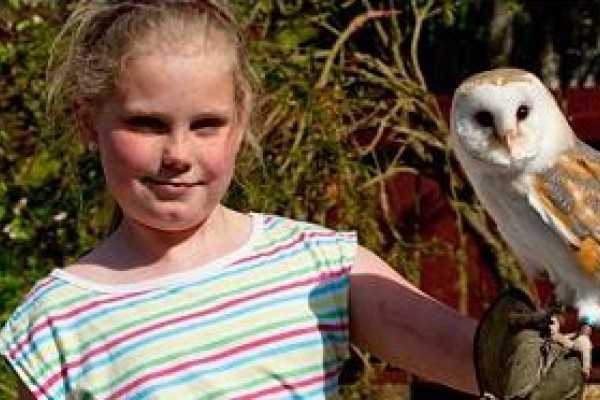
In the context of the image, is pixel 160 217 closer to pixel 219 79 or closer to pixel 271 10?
pixel 219 79

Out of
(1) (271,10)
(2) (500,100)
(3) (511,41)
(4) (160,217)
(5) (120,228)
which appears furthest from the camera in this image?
(3) (511,41)

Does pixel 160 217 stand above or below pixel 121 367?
above

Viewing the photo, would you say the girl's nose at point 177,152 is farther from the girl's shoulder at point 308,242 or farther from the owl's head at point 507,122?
the owl's head at point 507,122

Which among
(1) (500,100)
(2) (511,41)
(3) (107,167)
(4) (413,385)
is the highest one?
(1) (500,100)

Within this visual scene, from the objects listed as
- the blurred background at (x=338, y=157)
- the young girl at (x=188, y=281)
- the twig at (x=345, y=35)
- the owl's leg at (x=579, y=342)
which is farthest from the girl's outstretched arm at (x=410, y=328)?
the twig at (x=345, y=35)

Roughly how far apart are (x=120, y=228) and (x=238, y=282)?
169 millimetres

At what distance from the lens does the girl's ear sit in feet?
5.45

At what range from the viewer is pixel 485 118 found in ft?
4.83

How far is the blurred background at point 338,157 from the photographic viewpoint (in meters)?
2.88

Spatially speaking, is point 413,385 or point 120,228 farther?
point 413,385

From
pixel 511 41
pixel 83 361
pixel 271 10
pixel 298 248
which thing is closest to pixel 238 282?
pixel 298 248

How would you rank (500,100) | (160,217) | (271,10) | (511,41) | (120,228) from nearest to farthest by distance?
(500,100) < (160,217) < (120,228) < (271,10) < (511,41)

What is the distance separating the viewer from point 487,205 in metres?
1.53

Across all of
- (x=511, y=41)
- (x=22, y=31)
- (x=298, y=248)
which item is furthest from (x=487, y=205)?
(x=511, y=41)
